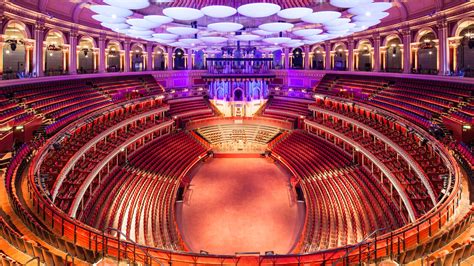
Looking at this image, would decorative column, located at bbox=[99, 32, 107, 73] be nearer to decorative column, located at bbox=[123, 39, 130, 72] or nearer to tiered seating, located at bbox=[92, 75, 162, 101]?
tiered seating, located at bbox=[92, 75, 162, 101]

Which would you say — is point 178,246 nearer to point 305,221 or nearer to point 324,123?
point 305,221

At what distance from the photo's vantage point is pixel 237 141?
27.7m

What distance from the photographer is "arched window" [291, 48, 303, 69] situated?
32.7 meters

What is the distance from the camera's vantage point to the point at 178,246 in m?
13.2

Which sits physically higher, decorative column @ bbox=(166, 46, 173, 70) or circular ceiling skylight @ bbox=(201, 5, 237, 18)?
decorative column @ bbox=(166, 46, 173, 70)

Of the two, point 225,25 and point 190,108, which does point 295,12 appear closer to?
point 225,25

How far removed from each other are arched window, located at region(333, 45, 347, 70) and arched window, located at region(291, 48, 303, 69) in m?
4.03

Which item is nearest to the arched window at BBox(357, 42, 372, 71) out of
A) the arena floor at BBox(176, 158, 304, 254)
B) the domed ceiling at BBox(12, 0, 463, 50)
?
the domed ceiling at BBox(12, 0, 463, 50)

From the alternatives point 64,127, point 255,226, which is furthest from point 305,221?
point 64,127

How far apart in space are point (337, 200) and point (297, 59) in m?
20.6

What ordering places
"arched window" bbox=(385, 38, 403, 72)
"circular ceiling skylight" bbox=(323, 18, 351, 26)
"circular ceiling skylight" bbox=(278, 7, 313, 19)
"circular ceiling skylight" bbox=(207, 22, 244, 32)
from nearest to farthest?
1. "circular ceiling skylight" bbox=(278, 7, 313, 19)
2. "circular ceiling skylight" bbox=(207, 22, 244, 32)
3. "circular ceiling skylight" bbox=(323, 18, 351, 26)
4. "arched window" bbox=(385, 38, 403, 72)

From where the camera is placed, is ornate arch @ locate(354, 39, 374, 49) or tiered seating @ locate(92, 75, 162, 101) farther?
ornate arch @ locate(354, 39, 374, 49)

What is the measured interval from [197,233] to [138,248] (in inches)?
318

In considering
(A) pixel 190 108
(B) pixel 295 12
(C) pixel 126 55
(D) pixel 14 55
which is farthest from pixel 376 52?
(D) pixel 14 55
